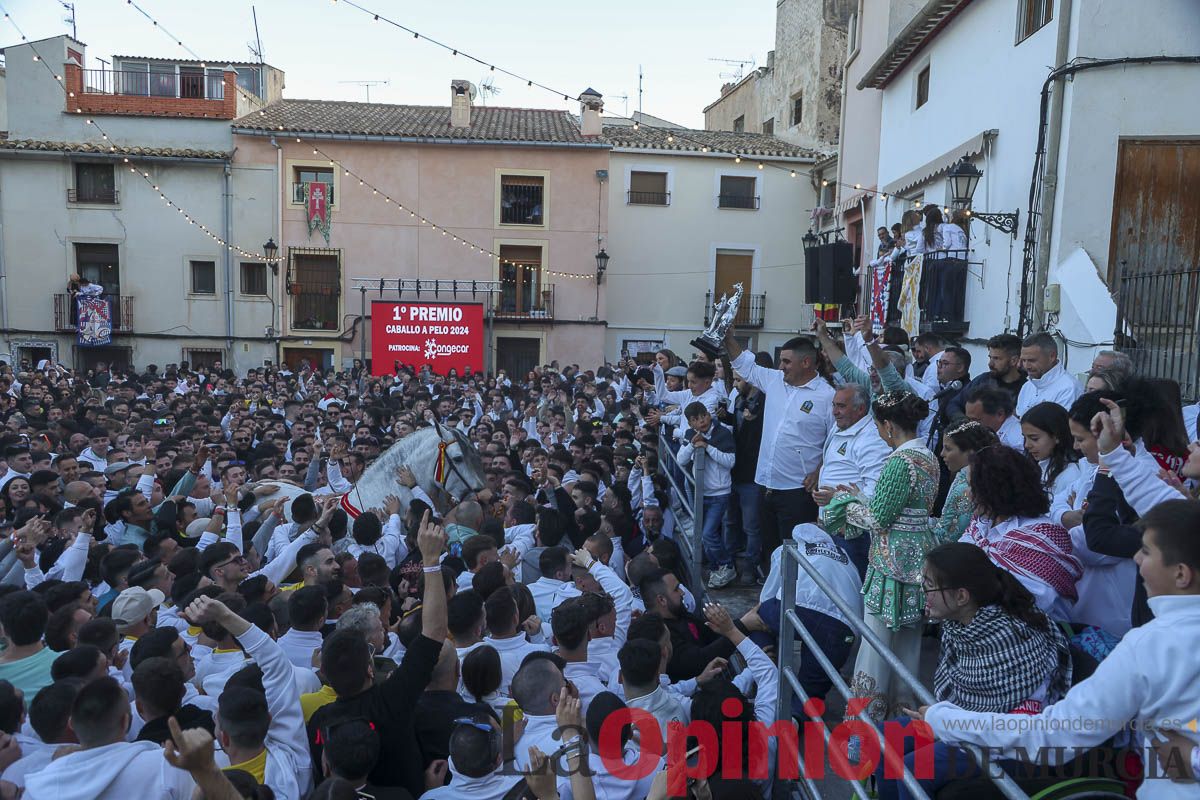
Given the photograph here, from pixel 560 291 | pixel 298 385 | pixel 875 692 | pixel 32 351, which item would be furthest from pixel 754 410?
pixel 32 351

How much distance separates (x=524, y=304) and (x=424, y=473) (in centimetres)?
1839

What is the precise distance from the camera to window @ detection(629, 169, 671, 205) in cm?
2639

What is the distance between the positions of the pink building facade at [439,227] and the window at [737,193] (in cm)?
360

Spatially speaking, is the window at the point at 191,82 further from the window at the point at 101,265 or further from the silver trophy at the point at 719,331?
the silver trophy at the point at 719,331

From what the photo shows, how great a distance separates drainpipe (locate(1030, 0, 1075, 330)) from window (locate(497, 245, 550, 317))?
17.8 m

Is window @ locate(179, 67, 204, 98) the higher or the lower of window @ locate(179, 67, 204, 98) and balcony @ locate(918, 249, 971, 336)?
the higher

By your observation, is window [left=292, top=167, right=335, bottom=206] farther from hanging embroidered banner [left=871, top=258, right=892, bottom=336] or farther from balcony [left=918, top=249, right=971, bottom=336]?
balcony [left=918, top=249, right=971, bottom=336]

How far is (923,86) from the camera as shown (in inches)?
537

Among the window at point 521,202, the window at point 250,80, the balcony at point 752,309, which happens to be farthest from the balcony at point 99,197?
the balcony at point 752,309

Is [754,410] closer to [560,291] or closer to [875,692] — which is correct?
[875,692]

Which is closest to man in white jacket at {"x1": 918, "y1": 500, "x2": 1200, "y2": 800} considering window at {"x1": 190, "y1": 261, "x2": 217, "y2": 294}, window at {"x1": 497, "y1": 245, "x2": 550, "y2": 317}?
window at {"x1": 497, "y1": 245, "x2": 550, "y2": 317}

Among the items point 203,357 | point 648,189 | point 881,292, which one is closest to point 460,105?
point 648,189

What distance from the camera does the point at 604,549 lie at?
218 inches

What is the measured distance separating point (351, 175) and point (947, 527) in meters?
23.7
